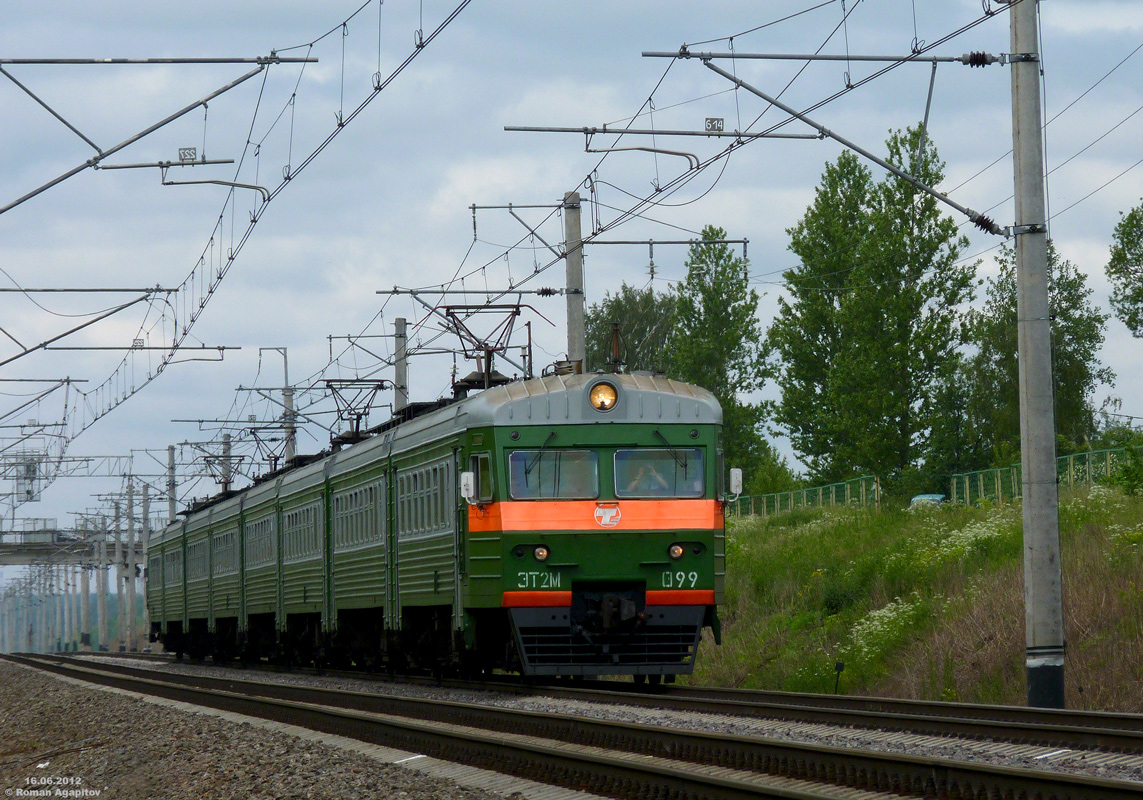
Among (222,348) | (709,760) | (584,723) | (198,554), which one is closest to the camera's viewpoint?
(709,760)

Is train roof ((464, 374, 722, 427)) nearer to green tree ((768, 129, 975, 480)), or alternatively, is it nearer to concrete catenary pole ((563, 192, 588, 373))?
concrete catenary pole ((563, 192, 588, 373))

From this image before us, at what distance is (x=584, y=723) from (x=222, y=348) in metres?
18.9

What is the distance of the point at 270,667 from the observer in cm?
2975

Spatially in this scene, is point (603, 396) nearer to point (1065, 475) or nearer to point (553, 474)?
point (553, 474)

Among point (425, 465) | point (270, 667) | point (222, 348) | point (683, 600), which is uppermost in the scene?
point (222, 348)

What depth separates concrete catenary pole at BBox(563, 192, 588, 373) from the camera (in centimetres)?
2183

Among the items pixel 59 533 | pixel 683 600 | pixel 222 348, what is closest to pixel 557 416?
pixel 683 600

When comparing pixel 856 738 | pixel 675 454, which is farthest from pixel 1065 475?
pixel 856 738

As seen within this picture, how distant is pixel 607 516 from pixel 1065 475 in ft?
41.4

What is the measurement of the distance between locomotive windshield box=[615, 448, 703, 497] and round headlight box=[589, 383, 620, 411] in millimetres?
486

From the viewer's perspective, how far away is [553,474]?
15.8 meters

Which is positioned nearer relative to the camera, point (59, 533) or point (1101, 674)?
point (1101, 674)

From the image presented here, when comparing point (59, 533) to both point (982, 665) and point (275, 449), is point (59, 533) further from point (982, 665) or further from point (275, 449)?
point (982, 665)

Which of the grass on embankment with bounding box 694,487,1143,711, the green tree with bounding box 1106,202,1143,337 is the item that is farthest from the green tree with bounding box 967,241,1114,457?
the grass on embankment with bounding box 694,487,1143,711
